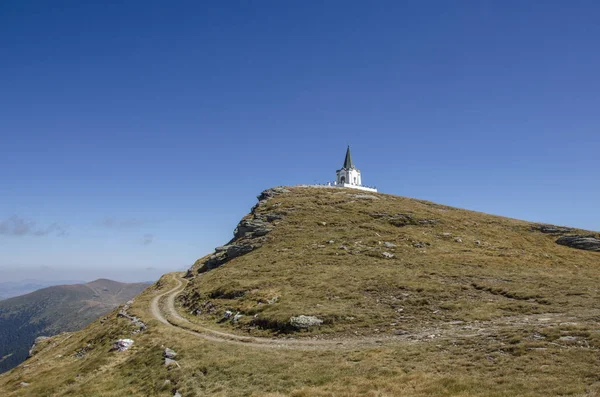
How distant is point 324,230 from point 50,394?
4928cm

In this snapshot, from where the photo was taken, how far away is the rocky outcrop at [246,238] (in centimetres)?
7012

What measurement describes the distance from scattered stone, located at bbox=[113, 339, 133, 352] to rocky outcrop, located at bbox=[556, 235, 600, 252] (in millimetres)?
76043

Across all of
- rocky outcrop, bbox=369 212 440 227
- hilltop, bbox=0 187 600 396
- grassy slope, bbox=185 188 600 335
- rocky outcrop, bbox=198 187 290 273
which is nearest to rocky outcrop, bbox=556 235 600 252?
hilltop, bbox=0 187 600 396

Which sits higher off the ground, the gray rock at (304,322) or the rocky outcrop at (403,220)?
the rocky outcrop at (403,220)

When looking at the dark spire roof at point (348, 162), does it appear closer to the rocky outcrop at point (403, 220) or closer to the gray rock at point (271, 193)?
the gray rock at point (271, 193)

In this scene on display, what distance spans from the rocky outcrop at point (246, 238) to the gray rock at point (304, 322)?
35610mm

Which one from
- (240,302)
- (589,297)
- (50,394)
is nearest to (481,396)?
(589,297)

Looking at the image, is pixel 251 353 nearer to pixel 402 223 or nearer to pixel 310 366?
pixel 310 366

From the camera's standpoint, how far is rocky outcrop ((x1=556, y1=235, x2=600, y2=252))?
208 feet

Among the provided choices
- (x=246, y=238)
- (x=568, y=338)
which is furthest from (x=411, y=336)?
(x=246, y=238)

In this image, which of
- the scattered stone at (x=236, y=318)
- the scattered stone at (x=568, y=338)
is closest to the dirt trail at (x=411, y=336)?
the scattered stone at (x=236, y=318)

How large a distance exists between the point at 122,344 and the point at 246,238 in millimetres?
39248

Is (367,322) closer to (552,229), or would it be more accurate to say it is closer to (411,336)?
(411,336)

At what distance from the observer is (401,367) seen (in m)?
20.7
